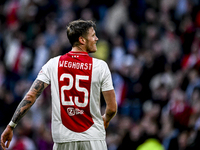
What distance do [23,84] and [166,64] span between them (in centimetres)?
366

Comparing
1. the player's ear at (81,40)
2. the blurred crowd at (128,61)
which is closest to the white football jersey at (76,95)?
the player's ear at (81,40)

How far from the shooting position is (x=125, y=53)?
11.0 metres

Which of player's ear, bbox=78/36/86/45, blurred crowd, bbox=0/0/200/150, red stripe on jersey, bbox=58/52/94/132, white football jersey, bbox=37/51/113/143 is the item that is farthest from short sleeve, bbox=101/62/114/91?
blurred crowd, bbox=0/0/200/150

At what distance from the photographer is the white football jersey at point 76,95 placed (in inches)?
167

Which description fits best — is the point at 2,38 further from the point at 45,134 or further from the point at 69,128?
the point at 69,128

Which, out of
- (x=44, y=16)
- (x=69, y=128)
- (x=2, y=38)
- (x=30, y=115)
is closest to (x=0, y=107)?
→ (x=30, y=115)

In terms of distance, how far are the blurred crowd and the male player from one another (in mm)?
3615

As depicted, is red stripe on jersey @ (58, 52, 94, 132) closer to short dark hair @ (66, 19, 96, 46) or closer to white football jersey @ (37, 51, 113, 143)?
white football jersey @ (37, 51, 113, 143)

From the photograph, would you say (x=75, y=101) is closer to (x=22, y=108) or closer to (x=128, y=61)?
(x=22, y=108)

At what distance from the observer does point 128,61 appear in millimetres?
10617

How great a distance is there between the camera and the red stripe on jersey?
423 cm

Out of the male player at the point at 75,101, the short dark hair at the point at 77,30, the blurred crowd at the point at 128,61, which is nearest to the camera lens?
the male player at the point at 75,101

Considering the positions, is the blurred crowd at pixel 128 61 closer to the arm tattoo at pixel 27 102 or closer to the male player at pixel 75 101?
Result: the male player at pixel 75 101

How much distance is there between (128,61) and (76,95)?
255 inches
